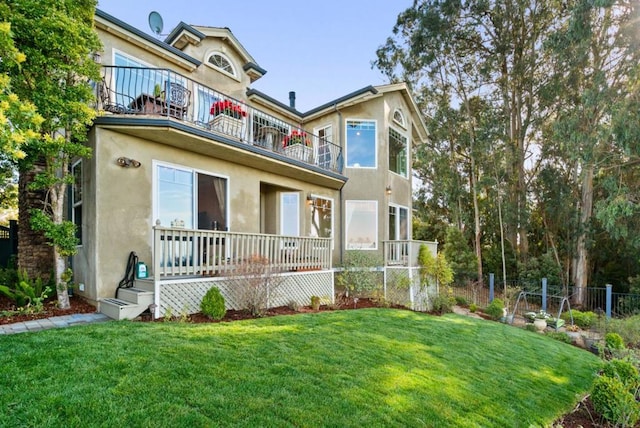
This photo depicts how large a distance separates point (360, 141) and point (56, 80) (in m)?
9.39

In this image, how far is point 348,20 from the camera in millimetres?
16344

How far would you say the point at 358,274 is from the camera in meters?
10.4

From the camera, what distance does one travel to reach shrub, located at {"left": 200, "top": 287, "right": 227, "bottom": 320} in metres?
6.23

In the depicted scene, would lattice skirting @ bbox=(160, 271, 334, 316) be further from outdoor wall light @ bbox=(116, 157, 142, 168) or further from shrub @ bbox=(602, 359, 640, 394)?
shrub @ bbox=(602, 359, 640, 394)

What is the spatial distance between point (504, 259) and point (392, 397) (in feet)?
60.1

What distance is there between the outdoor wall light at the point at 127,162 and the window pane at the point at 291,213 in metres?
5.16

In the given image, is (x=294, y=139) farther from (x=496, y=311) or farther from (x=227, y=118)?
(x=496, y=311)

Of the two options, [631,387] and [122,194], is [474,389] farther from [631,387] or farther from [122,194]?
[122,194]

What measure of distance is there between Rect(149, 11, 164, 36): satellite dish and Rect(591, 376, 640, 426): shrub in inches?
576

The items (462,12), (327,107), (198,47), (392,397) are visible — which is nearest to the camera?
(392,397)

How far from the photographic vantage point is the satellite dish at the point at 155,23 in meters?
11.2

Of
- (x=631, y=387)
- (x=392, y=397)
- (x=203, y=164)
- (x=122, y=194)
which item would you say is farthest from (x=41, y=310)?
(x=631, y=387)

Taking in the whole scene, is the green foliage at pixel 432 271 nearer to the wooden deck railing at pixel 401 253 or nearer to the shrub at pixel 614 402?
the wooden deck railing at pixel 401 253

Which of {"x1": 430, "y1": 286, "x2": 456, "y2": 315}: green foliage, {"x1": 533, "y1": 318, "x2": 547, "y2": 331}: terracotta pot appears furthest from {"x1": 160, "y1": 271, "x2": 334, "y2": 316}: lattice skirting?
{"x1": 533, "y1": 318, "x2": 547, "y2": 331}: terracotta pot
